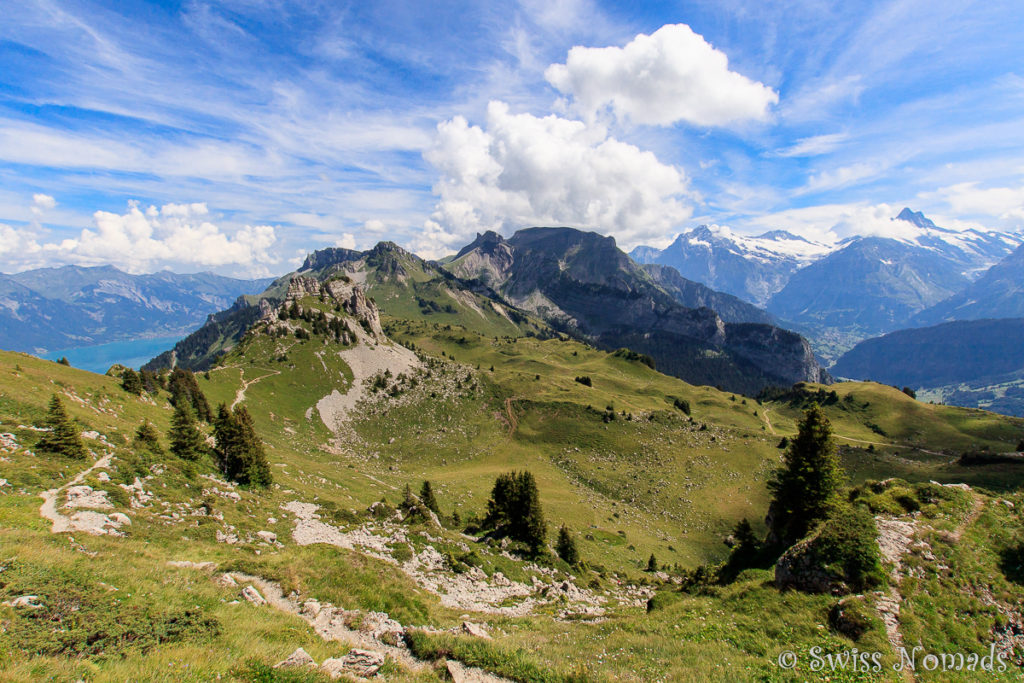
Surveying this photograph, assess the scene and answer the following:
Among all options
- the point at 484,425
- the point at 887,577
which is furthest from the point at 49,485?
the point at 484,425

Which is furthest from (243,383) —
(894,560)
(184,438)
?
(894,560)

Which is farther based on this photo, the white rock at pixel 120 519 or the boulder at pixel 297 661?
the white rock at pixel 120 519

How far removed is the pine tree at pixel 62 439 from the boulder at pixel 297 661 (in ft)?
81.5

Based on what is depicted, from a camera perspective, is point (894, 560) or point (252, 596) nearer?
point (252, 596)

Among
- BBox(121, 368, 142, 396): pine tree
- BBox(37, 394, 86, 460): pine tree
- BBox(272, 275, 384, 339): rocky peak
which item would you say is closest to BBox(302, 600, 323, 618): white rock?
BBox(37, 394, 86, 460): pine tree

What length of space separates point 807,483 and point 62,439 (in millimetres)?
49703

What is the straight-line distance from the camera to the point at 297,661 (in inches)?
434

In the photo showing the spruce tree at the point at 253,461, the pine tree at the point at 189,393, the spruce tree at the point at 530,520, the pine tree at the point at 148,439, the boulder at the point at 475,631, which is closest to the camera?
the boulder at the point at 475,631

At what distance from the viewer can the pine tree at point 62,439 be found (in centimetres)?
2448

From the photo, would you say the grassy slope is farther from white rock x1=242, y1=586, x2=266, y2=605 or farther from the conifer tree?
the conifer tree

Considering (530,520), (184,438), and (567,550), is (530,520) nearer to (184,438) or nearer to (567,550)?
(567,550)

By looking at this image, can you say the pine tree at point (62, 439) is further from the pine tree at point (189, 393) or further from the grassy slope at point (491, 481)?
the pine tree at point (189, 393)

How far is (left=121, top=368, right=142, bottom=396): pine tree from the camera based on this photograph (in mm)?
54525

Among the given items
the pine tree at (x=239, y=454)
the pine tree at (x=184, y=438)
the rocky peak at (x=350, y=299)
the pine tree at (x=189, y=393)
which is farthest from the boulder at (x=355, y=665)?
the rocky peak at (x=350, y=299)
